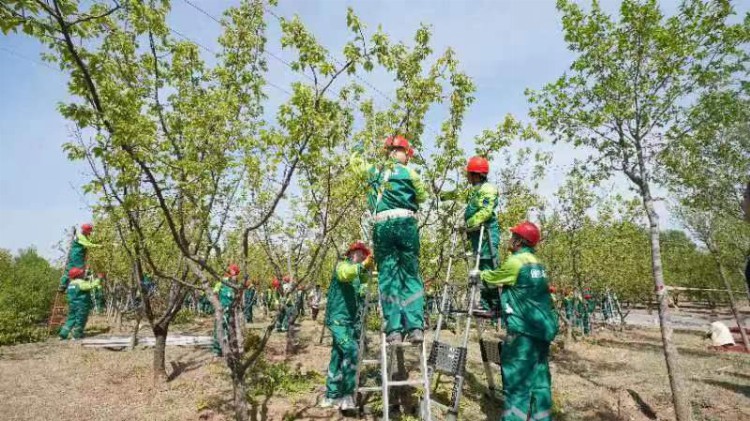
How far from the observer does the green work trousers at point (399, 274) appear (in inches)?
218

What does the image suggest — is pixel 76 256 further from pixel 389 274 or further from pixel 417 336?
pixel 417 336

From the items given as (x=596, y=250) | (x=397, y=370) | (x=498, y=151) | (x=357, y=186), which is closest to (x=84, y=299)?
(x=397, y=370)

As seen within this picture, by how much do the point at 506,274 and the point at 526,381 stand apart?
4.76 ft

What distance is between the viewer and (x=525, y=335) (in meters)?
5.69

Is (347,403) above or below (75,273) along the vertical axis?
below

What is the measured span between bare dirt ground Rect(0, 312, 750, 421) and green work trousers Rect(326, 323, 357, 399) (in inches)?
14.9

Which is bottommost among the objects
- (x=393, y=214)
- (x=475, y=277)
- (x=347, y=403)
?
(x=347, y=403)

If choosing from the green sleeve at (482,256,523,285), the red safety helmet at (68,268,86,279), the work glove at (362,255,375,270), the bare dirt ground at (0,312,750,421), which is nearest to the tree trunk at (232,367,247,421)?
the bare dirt ground at (0,312,750,421)

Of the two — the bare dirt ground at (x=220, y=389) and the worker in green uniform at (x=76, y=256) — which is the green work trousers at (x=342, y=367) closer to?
the bare dirt ground at (x=220, y=389)

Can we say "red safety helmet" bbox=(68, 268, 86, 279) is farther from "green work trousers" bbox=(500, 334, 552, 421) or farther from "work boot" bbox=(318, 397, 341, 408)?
"green work trousers" bbox=(500, 334, 552, 421)

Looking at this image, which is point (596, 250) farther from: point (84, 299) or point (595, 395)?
point (84, 299)

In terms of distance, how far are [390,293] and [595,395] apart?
6547 mm

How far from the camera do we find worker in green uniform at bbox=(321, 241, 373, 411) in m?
7.39

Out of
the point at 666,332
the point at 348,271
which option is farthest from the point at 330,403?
the point at 666,332
